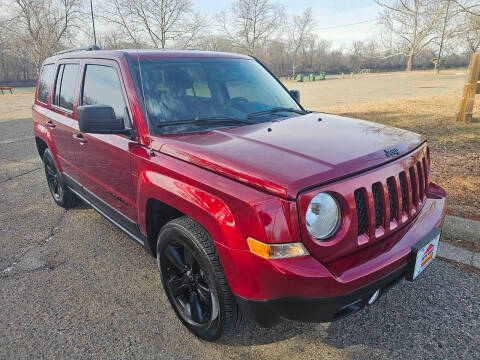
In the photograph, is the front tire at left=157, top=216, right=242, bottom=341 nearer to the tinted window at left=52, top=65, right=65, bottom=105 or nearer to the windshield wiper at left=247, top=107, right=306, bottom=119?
the windshield wiper at left=247, top=107, right=306, bottom=119

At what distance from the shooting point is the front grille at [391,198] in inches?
71.6

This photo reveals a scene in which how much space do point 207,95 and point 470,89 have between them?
7434 millimetres

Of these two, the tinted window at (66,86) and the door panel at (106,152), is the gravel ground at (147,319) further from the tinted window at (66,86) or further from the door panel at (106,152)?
the tinted window at (66,86)

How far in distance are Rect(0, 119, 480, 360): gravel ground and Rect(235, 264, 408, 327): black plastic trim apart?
0.52 metres

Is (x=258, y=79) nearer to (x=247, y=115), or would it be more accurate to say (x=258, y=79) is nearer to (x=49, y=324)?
(x=247, y=115)

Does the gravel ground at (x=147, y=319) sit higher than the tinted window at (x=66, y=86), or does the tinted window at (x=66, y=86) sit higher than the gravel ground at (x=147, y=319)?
the tinted window at (x=66, y=86)

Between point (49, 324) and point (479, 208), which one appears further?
point (479, 208)

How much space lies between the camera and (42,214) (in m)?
4.45

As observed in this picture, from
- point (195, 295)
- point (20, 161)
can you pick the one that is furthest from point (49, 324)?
point (20, 161)

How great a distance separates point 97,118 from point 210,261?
129 centimetres

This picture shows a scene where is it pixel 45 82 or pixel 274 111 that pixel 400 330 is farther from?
pixel 45 82

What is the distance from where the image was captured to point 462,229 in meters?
3.26

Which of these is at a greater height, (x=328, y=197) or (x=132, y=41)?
(x=132, y=41)

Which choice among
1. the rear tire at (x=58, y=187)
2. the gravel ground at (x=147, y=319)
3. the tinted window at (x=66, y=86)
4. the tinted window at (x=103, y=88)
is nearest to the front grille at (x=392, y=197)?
the gravel ground at (x=147, y=319)
